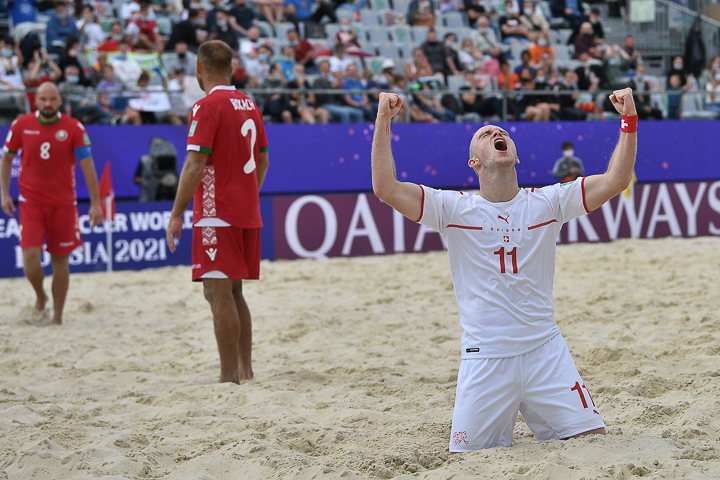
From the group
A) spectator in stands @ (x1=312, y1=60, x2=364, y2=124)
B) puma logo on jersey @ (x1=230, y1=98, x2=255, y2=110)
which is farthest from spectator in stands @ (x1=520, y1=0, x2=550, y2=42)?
puma logo on jersey @ (x1=230, y1=98, x2=255, y2=110)

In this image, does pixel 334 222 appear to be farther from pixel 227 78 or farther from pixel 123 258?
pixel 227 78

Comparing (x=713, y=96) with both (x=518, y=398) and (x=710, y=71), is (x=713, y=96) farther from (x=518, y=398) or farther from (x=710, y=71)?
(x=518, y=398)

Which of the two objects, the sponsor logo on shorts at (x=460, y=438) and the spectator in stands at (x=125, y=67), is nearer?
the sponsor logo on shorts at (x=460, y=438)

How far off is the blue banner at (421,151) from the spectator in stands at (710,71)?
1737mm

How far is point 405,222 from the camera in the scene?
1073 centimetres

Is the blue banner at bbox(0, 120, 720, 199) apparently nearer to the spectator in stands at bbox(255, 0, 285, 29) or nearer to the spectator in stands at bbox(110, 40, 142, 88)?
the spectator in stands at bbox(110, 40, 142, 88)

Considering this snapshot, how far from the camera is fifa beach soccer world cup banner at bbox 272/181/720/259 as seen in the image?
33.6ft

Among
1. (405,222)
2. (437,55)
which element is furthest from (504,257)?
(437,55)

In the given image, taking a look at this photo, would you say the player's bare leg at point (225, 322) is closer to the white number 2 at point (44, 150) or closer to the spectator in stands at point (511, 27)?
the white number 2 at point (44, 150)

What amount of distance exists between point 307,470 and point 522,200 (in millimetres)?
1344

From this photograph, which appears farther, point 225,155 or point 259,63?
point 259,63

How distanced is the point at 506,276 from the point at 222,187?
1.98 m

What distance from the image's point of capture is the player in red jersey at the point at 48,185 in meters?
6.22

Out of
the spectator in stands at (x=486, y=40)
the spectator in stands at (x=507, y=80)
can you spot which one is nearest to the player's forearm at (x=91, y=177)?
the spectator in stands at (x=507, y=80)
